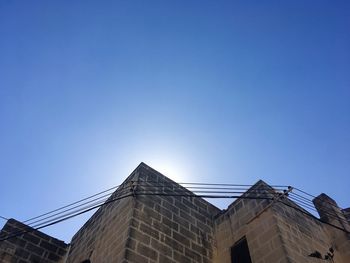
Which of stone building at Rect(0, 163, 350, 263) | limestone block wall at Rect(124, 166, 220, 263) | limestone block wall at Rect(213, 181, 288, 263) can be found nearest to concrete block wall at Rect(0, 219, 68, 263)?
stone building at Rect(0, 163, 350, 263)

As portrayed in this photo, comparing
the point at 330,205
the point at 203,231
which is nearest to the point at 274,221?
the point at 203,231

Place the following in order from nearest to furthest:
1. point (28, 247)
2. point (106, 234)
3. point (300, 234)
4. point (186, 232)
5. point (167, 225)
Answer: point (300, 234) → point (167, 225) → point (106, 234) → point (186, 232) → point (28, 247)

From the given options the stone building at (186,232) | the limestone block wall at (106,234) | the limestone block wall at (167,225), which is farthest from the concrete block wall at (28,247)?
the limestone block wall at (167,225)

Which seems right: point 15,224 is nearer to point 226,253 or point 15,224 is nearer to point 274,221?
point 226,253

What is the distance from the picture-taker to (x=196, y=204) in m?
7.81

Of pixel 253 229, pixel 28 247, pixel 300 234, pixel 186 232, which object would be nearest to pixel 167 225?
pixel 186 232

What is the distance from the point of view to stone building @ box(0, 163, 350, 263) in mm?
5715

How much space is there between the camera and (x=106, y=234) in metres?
6.59

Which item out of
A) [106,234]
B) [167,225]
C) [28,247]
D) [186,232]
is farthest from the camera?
[28,247]

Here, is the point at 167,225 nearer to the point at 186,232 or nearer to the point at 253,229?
the point at 186,232

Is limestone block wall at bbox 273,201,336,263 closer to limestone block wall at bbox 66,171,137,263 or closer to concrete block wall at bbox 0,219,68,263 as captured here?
limestone block wall at bbox 66,171,137,263

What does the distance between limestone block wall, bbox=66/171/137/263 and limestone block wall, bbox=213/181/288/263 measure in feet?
7.76

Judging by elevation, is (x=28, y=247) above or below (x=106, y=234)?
above

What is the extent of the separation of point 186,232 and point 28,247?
14.0 ft
